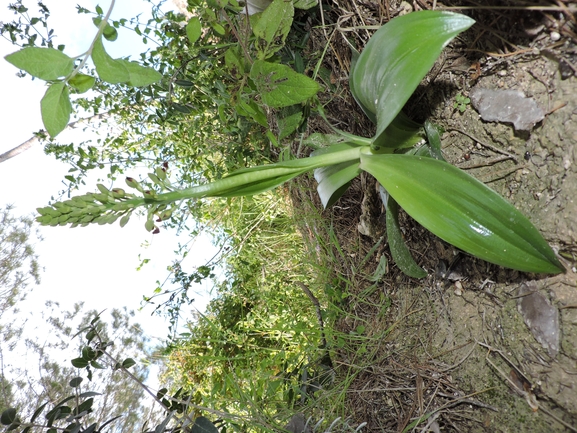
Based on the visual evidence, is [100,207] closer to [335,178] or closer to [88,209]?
[88,209]

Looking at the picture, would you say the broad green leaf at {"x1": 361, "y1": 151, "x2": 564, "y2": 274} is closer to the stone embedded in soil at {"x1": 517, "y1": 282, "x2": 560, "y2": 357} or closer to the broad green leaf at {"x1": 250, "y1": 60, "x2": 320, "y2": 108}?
the stone embedded in soil at {"x1": 517, "y1": 282, "x2": 560, "y2": 357}

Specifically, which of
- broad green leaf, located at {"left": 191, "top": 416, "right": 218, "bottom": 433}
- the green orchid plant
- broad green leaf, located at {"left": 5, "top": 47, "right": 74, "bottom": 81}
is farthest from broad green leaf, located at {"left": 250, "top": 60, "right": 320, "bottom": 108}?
broad green leaf, located at {"left": 191, "top": 416, "right": 218, "bottom": 433}

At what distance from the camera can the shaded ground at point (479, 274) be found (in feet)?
2.42

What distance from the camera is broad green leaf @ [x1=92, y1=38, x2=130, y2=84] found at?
655 millimetres

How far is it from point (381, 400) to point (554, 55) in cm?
95

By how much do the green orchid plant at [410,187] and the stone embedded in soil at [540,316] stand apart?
0.10m

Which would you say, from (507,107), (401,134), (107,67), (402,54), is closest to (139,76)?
(107,67)

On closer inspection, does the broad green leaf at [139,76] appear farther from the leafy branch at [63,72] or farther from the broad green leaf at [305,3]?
the broad green leaf at [305,3]

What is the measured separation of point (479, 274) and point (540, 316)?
6.1 inches

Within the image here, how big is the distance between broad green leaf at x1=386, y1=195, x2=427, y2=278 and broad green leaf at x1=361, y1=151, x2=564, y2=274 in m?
0.19

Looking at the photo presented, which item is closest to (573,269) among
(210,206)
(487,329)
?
(487,329)

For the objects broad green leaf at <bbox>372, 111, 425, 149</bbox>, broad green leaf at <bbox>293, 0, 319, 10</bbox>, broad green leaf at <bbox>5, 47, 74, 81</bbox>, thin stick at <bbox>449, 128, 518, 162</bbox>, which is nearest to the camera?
broad green leaf at <bbox>5, 47, 74, 81</bbox>

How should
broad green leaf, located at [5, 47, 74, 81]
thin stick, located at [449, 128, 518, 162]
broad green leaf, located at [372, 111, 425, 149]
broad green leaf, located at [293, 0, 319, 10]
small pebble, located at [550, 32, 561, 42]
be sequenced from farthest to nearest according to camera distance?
broad green leaf, located at [293, 0, 319, 10]
broad green leaf, located at [372, 111, 425, 149]
thin stick, located at [449, 128, 518, 162]
small pebble, located at [550, 32, 561, 42]
broad green leaf, located at [5, 47, 74, 81]

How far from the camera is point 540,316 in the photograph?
78 cm
